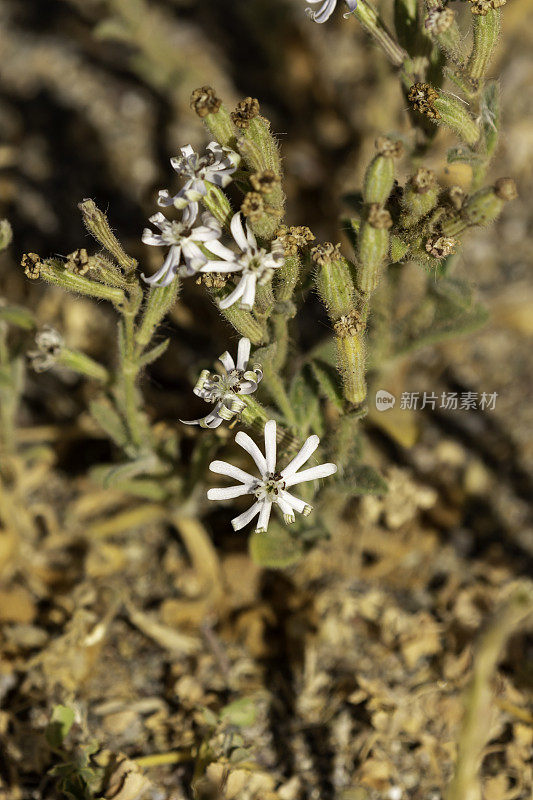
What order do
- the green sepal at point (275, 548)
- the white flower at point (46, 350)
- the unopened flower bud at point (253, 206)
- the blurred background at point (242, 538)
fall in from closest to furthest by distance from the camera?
1. the unopened flower bud at point (253, 206)
2. the white flower at point (46, 350)
3. the green sepal at point (275, 548)
4. the blurred background at point (242, 538)

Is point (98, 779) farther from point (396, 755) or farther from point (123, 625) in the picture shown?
point (396, 755)

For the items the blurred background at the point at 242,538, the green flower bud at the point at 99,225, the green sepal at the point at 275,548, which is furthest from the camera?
the blurred background at the point at 242,538

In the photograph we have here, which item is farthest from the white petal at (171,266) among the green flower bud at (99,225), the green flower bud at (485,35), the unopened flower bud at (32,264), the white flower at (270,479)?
the green flower bud at (485,35)

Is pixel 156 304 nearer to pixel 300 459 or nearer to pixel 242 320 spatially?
pixel 242 320

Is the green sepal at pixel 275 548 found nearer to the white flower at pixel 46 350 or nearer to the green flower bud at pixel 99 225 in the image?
the white flower at pixel 46 350

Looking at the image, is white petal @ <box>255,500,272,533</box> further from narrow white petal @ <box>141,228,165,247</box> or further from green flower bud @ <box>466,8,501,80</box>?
green flower bud @ <box>466,8,501,80</box>

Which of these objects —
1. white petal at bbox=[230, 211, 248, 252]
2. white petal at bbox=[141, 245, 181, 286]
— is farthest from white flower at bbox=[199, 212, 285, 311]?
white petal at bbox=[141, 245, 181, 286]

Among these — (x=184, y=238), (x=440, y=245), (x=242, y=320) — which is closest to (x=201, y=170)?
(x=184, y=238)
